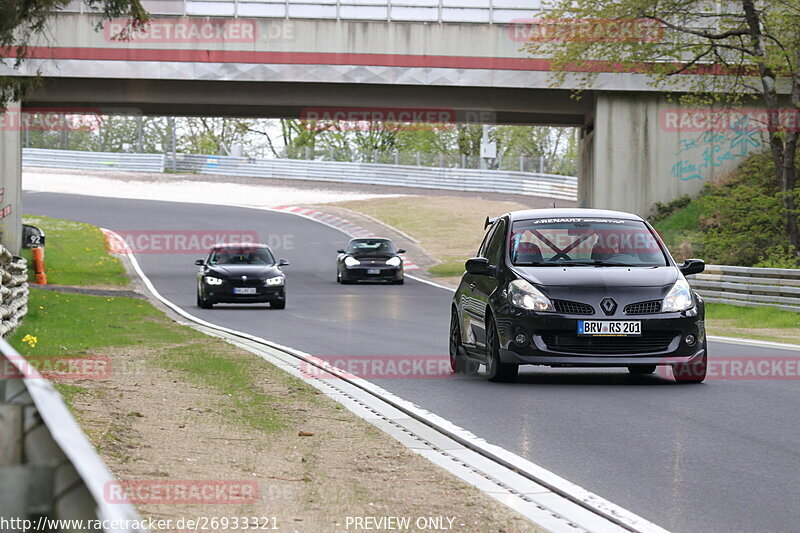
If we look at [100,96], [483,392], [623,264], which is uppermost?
[100,96]

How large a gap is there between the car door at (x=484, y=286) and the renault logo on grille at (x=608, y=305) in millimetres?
1211

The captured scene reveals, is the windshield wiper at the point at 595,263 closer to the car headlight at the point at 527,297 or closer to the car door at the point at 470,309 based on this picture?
the car headlight at the point at 527,297

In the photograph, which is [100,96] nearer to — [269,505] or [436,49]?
[436,49]

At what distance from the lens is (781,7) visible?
34.5 metres

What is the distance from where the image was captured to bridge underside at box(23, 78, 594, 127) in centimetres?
4116

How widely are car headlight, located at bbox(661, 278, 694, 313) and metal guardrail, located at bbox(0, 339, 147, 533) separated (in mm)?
9474

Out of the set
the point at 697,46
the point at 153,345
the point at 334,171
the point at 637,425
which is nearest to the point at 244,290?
the point at 153,345

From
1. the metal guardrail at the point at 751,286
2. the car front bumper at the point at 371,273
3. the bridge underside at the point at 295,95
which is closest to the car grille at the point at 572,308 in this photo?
the metal guardrail at the point at 751,286

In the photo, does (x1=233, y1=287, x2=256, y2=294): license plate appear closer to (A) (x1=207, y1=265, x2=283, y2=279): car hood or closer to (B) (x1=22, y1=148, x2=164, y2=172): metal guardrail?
(A) (x1=207, y1=265, x2=283, y2=279): car hood

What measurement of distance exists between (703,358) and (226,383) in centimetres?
448

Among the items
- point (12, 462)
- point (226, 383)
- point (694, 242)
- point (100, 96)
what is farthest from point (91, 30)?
point (12, 462)

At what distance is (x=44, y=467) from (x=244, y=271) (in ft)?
Answer: 81.9

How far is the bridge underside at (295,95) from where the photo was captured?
135 feet

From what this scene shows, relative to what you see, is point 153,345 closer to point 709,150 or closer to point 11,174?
point 11,174
